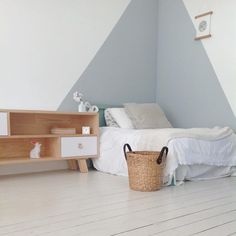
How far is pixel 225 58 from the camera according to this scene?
10.5 feet

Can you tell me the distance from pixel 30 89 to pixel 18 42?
0.44m

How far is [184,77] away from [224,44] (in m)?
0.60

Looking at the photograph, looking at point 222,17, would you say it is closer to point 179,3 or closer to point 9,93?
point 179,3

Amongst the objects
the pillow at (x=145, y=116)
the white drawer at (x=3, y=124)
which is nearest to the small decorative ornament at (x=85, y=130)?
the pillow at (x=145, y=116)

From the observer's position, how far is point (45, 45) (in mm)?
2957

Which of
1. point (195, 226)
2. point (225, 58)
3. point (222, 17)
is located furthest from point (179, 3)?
point (195, 226)

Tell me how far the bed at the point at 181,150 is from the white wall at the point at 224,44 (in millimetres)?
652

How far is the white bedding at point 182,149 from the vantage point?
234cm

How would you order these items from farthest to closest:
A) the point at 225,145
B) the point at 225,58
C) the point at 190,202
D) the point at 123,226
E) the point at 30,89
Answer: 1. the point at 225,58
2. the point at 30,89
3. the point at 225,145
4. the point at 190,202
5. the point at 123,226

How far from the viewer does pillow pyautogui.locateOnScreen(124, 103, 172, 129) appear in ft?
→ 10.4

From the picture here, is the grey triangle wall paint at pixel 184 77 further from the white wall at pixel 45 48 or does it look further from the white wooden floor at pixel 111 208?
the white wooden floor at pixel 111 208

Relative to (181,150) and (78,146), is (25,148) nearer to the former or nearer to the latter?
(78,146)

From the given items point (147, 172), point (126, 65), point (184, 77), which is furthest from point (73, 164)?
point (184, 77)

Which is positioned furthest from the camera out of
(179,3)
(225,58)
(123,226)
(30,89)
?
(179,3)
